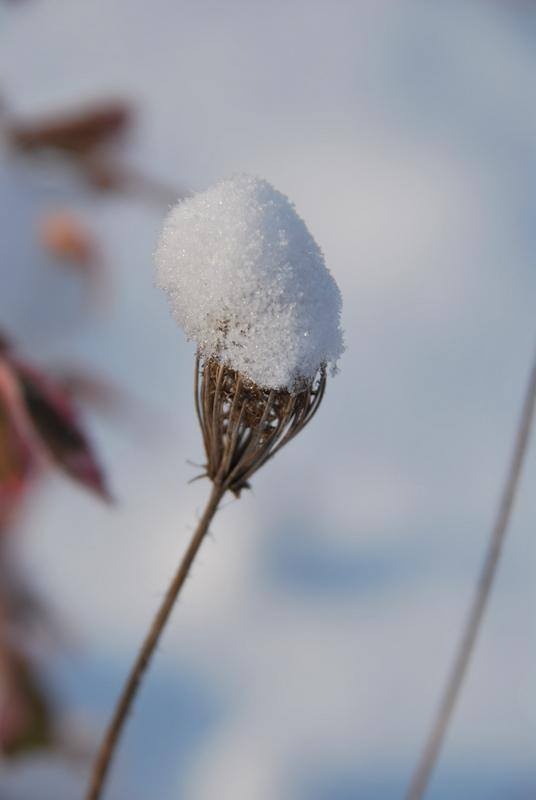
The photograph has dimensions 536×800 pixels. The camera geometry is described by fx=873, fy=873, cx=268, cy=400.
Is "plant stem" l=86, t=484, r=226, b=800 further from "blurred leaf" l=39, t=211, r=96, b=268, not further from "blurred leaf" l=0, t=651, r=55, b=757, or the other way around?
"blurred leaf" l=39, t=211, r=96, b=268

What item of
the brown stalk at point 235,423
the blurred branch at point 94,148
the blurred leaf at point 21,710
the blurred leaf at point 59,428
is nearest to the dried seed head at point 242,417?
the brown stalk at point 235,423

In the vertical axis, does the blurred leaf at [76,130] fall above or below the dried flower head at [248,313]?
above

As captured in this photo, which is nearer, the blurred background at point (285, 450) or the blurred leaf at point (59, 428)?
the blurred leaf at point (59, 428)

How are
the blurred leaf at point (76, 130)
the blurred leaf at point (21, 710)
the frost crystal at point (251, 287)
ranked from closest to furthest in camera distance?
1. the frost crystal at point (251, 287)
2. the blurred leaf at point (21, 710)
3. the blurred leaf at point (76, 130)

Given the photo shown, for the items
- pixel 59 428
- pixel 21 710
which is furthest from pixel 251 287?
pixel 21 710

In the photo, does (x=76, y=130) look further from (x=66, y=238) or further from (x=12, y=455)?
(x=12, y=455)

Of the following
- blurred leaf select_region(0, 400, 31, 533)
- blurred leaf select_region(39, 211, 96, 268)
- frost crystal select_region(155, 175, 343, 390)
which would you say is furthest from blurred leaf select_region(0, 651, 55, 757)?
frost crystal select_region(155, 175, 343, 390)

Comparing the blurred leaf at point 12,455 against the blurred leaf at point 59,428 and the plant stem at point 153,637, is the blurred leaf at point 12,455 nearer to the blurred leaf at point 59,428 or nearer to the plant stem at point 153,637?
the blurred leaf at point 59,428
